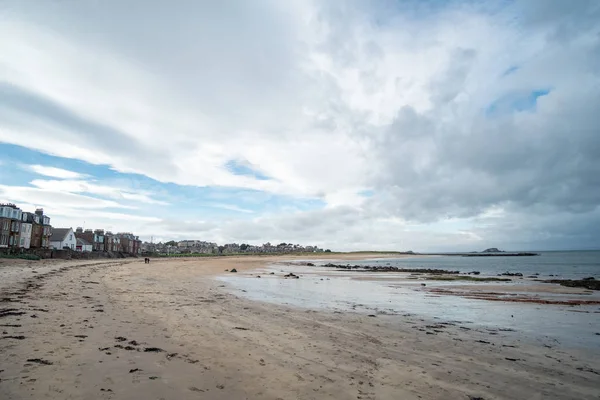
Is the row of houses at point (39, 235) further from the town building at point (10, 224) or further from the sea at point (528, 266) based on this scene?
the sea at point (528, 266)

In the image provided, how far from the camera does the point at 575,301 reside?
21.0 meters

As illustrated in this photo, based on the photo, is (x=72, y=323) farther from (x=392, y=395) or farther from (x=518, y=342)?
(x=518, y=342)

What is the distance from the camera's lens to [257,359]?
7.35 m

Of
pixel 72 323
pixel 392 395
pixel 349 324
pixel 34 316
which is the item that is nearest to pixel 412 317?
pixel 349 324

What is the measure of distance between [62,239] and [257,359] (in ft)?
349

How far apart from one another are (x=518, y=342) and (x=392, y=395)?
706cm

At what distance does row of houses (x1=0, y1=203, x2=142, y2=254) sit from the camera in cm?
6769

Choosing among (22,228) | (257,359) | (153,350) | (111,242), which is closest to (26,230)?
(22,228)

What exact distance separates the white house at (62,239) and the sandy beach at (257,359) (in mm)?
94794

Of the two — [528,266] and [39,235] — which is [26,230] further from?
[528,266]

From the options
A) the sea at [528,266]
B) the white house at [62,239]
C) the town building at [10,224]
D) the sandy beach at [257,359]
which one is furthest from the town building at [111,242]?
the sandy beach at [257,359]

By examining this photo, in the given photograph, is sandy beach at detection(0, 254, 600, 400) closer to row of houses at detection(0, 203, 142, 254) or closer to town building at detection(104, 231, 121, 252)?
row of houses at detection(0, 203, 142, 254)

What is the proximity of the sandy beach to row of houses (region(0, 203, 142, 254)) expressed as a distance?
225 feet

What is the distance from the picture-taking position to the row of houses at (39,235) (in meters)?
67.7
